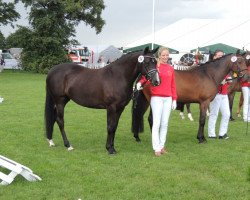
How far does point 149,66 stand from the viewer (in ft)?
25.2

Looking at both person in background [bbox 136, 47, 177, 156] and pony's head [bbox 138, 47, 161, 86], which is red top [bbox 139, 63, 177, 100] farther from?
pony's head [bbox 138, 47, 161, 86]

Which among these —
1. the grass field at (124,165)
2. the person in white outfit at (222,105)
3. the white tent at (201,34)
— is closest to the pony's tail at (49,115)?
the grass field at (124,165)

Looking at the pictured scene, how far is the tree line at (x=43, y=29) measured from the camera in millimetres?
40562

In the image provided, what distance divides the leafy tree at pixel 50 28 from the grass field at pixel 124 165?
29425 millimetres

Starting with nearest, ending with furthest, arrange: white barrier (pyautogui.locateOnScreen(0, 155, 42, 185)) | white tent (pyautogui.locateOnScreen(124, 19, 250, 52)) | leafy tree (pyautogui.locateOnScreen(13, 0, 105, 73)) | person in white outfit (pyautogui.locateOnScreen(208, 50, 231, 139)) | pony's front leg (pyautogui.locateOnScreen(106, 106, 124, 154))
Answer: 1. white barrier (pyautogui.locateOnScreen(0, 155, 42, 185))
2. pony's front leg (pyautogui.locateOnScreen(106, 106, 124, 154))
3. person in white outfit (pyautogui.locateOnScreen(208, 50, 231, 139))
4. white tent (pyautogui.locateOnScreen(124, 19, 250, 52))
5. leafy tree (pyautogui.locateOnScreen(13, 0, 105, 73))

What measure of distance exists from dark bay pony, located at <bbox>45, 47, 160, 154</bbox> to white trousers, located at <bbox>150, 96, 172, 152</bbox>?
1.70ft

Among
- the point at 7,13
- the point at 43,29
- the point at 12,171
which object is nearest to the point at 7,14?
the point at 7,13

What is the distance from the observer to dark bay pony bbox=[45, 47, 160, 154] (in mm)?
7926

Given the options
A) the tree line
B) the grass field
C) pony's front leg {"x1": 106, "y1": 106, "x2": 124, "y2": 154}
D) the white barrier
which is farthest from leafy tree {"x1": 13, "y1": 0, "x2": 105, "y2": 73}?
the white barrier

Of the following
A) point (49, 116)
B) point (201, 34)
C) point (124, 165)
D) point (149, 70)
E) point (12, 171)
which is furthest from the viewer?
point (201, 34)

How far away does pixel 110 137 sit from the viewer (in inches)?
327

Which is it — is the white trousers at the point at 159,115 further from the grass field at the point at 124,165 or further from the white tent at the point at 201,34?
the white tent at the point at 201,34

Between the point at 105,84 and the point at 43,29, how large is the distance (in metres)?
34.1

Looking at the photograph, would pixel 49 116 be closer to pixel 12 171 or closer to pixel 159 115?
pixel 159 115
